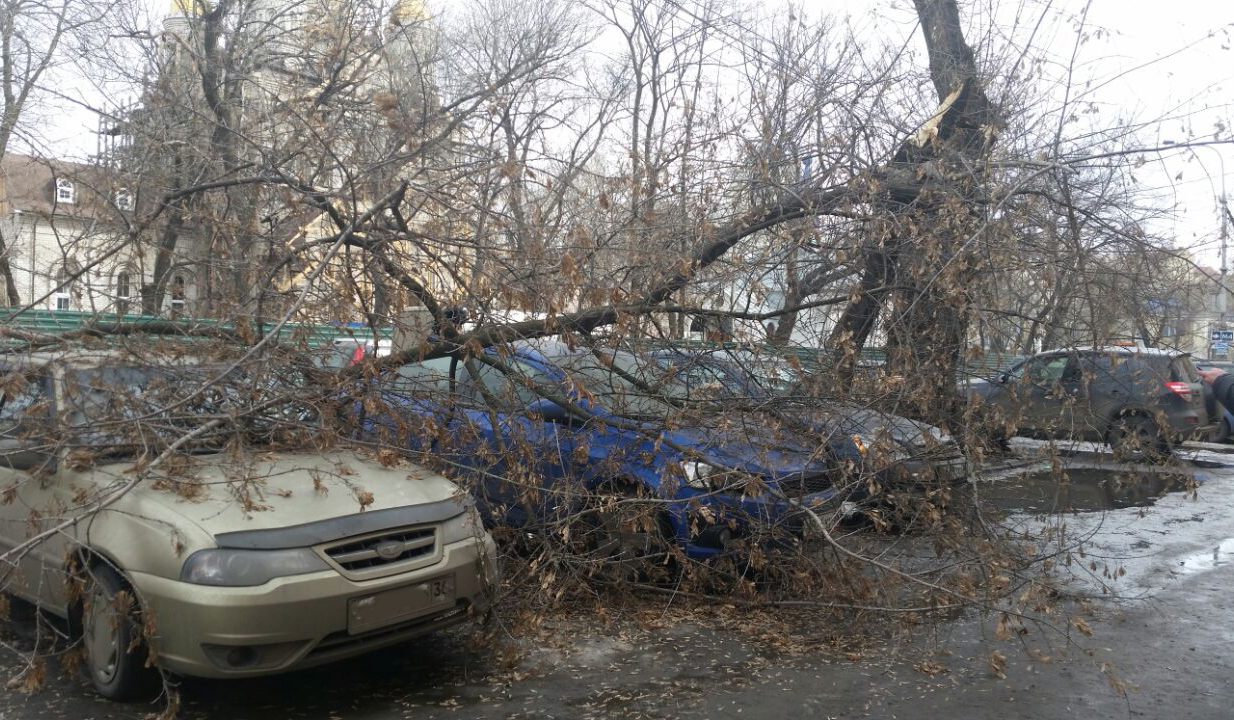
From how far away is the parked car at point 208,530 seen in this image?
12.9 feet

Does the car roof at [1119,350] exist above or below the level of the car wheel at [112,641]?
above

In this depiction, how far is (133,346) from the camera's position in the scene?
5.16 m

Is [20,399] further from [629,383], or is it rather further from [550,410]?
[629,383]

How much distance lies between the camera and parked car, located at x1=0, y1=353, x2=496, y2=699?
3.93 m

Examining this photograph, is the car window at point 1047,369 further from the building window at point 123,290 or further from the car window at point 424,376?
the building window at point 123,290

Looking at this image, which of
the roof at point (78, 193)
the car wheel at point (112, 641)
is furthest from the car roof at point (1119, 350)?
the roof at point (78, 193)

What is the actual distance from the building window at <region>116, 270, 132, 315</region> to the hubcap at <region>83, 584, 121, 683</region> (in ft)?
6.31

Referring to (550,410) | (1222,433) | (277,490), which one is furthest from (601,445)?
(1222,433)

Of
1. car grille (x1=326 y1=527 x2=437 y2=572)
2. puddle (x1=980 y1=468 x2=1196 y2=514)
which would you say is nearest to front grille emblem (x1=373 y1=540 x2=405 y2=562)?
car grille (x1=326 y1=527 x2=437 y2=572)

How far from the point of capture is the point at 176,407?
4.73 metres

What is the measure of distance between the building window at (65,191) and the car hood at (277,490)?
2.81 m

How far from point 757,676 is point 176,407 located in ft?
10.3

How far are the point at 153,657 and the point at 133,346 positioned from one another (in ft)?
6.20

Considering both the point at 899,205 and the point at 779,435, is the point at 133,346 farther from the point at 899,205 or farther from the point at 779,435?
the point at 899,205
